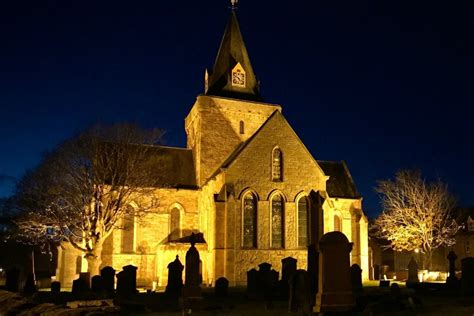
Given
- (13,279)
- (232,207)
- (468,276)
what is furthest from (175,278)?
(468,276)

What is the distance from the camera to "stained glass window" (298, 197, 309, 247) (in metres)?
33.4

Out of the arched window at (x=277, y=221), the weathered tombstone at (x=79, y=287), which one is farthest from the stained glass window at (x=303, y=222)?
the weathered tombstone at (x=79, y=287)

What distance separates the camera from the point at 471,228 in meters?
54.2

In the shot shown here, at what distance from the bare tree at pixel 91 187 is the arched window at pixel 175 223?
3.69 m

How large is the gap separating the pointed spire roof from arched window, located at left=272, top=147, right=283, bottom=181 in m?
8.71

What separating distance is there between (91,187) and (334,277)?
19515mm

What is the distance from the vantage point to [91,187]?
30.1 metres

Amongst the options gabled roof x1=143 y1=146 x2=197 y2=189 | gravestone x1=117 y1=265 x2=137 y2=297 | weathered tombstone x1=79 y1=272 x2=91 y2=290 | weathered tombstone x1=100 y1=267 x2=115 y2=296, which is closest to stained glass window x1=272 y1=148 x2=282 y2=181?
gabled roof x1=143 y1=146 x2=197 y2=189

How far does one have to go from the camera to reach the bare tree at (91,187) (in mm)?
29719

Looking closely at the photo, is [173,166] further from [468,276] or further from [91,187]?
[468,276]

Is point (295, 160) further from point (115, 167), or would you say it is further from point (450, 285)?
point (450, 285)

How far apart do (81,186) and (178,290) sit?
10.2 m

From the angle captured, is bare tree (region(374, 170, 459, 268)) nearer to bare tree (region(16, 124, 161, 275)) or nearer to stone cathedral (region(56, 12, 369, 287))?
stone cathedral (region(56, 12, 369, 287))

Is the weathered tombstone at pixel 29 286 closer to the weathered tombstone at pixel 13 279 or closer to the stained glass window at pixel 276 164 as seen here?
the weathered tombstone at pixel 13 279
